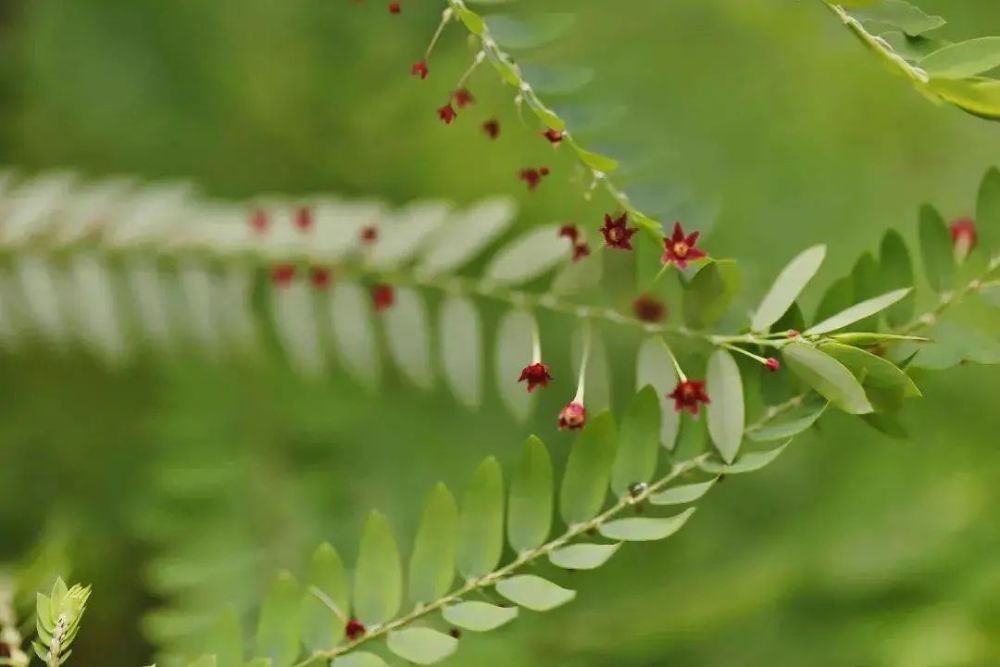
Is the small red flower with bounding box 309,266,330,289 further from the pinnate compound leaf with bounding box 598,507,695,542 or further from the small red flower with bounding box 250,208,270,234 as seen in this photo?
the pinnate compound leaf with bounding box 598,507,695,542

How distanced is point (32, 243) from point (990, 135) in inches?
26.0

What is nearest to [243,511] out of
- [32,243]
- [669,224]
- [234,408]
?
[234,408]

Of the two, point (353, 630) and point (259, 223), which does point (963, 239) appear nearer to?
point (353, 630)

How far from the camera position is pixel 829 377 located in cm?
32

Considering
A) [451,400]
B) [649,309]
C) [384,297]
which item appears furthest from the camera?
[451,400]

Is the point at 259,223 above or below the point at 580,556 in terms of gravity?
above

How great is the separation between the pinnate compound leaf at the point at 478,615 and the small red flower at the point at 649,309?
13 centimetres

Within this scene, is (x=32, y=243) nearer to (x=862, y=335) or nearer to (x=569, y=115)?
(x=569, y=115)

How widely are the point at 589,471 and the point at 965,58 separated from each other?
0.17 m

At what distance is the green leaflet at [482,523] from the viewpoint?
37 centimetres

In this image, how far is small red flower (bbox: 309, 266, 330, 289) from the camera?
60 cm

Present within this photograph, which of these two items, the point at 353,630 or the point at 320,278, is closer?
the point at 353,630

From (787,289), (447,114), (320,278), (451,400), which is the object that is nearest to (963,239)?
(787,289)

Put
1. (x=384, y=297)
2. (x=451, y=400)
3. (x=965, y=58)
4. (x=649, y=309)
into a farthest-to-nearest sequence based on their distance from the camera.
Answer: (x=451, y=400)
(x=384, y=297)
(x=649, y=309)
(x=965, y=58)
